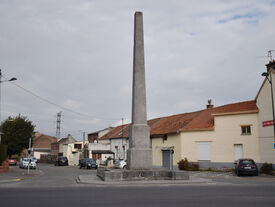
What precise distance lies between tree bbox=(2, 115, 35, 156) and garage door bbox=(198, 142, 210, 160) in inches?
1237

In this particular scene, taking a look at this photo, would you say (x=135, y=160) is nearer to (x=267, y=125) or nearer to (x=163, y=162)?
(x=267, y=125)

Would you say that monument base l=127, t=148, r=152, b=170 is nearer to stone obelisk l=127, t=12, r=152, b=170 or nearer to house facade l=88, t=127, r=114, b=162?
stone obelisk l=127, t=12, r=152, b=170

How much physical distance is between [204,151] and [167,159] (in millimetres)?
5740

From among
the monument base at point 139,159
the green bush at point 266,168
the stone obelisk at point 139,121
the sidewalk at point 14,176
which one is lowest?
the sidewalk at point 14,176

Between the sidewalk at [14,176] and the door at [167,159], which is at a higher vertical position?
the door at [167,159]

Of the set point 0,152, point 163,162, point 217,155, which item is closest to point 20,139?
point 0,152

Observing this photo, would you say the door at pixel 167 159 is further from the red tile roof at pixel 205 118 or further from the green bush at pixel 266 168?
the green bush at pixel 266 168

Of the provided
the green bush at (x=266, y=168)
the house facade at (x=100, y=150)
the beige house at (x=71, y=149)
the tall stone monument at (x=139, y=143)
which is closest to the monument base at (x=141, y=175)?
the tall stone monument at (x=139, y=143)

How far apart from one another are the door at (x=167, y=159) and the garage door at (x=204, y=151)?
13.6 feet

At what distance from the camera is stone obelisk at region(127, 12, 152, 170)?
1722 cm

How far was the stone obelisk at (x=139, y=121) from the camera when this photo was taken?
17.2 meters

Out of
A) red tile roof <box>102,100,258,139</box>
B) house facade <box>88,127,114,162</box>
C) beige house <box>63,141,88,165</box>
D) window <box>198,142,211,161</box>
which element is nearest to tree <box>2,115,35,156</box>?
house facade <box>88,127,114,162</box>

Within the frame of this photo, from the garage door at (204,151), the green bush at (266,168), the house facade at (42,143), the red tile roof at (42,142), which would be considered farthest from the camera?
the red tile roof at (42,142)

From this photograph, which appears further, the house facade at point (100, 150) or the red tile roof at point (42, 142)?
the red tile roof at point (42, 142)
